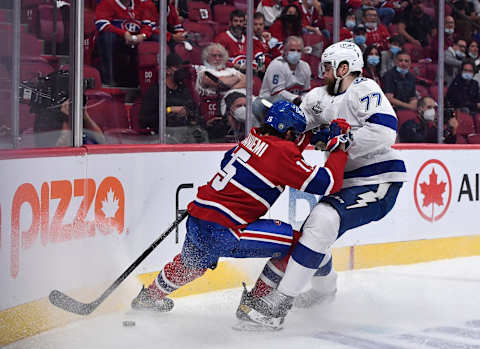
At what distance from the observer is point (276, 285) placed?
11.6 ft

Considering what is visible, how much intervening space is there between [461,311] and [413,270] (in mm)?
1181

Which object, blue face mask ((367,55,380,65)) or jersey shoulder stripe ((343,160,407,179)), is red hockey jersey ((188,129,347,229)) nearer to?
jersey shoulder stripe ((343,160,407,179))

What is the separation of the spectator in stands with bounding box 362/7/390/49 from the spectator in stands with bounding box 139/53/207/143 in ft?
5.08

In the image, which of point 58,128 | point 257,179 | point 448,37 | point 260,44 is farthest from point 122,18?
point 448,37

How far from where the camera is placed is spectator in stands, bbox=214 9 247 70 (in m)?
4.77

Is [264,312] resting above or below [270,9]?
below

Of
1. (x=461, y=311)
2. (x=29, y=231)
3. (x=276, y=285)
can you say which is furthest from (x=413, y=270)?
(x=29, y=231)

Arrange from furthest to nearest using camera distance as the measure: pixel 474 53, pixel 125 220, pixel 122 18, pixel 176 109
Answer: pixel 474 53, pixel 176 109, pixel 122 18, pixel 125 220

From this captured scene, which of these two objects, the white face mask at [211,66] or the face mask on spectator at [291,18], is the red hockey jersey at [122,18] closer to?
the white face mask at [211,66]

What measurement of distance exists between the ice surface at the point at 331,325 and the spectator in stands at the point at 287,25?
1.62 m

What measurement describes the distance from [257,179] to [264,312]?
0.56m

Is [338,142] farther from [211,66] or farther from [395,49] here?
[395,49]

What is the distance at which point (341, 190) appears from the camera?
367 centimetres

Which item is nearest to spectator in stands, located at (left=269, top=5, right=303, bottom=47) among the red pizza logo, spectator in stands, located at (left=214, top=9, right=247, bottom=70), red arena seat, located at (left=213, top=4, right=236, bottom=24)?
spectator in stands, located at (left=214, top=9, right=247, bottom=70)
